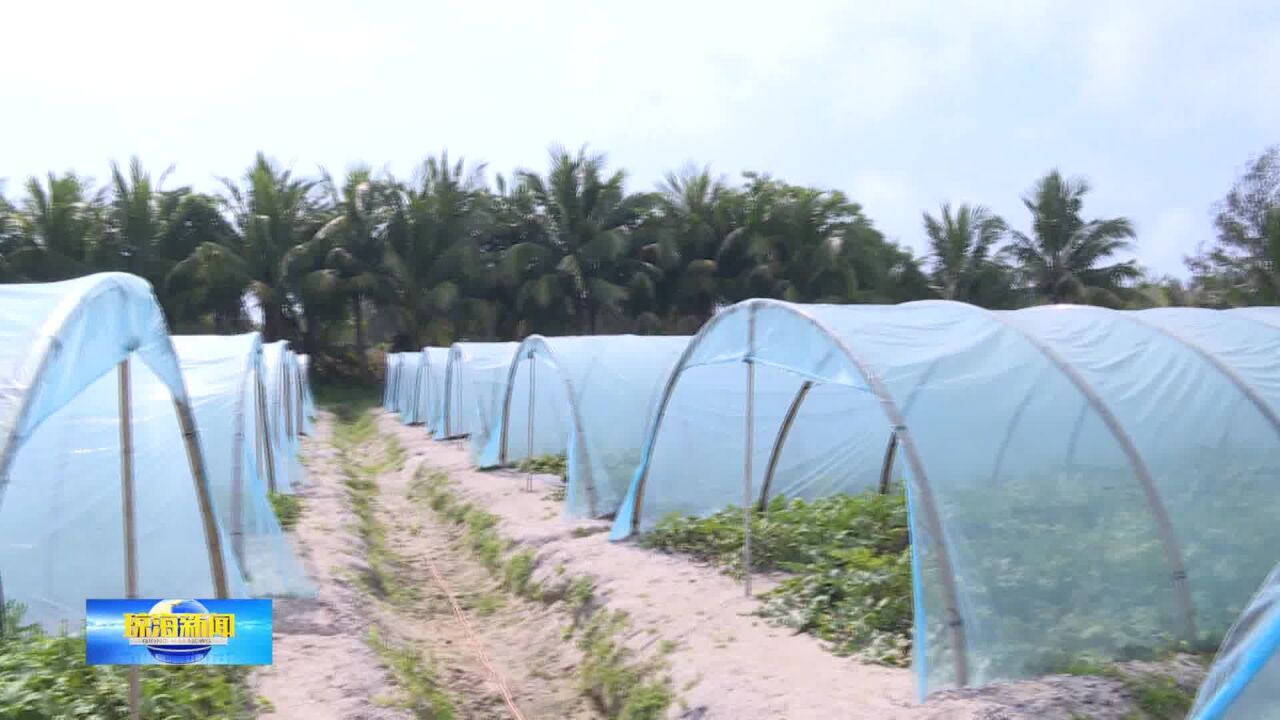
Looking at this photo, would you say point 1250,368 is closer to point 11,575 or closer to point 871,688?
point 871,688

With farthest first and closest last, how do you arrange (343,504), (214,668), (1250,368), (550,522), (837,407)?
(343,504)
(550,522)
(837,407)
(1250,368)
(214,668)

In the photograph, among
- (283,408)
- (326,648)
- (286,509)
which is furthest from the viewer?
(283,408)

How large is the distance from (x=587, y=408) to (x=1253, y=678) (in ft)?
37.5

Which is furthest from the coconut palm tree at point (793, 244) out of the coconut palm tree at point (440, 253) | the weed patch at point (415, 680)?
the weed patch at point (415, 680)

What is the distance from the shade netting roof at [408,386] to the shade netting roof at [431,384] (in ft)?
2.07

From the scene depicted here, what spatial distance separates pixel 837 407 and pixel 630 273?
2796cm

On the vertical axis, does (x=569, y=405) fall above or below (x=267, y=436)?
above

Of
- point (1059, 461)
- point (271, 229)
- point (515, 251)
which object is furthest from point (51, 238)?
point (1059, 461)

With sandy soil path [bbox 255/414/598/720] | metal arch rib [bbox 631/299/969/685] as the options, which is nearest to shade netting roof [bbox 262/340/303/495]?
sandy soil path [bbox 255/414/598/720]

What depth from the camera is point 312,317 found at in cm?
3994

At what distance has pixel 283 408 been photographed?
70.4ft

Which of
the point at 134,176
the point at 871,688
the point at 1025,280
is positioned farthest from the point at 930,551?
the point at 134,176

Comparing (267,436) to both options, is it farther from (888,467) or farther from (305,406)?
(305,406)

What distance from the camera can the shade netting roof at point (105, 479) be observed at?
5590 mm
